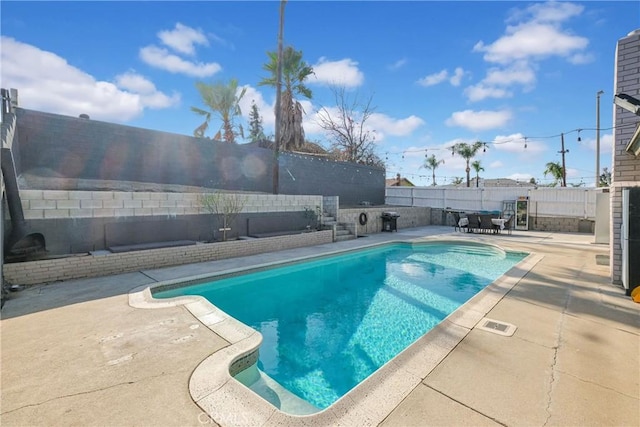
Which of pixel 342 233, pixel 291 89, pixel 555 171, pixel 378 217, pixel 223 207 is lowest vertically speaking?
pixel 342 233

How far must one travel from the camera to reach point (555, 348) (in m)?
2.89

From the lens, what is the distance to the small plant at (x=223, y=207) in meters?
8.08

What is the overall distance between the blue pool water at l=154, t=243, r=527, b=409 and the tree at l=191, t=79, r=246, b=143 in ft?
35.5

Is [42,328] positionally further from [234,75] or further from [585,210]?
[585,210]

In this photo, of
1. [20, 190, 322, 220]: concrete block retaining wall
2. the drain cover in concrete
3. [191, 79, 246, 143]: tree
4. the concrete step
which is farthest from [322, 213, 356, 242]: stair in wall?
[191, 79, 246, 143]: tree

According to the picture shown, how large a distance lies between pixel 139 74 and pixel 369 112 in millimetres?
14963

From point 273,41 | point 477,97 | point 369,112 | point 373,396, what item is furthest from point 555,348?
point 369,112

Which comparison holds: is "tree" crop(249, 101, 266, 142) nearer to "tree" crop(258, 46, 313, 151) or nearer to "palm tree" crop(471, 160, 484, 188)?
"tree" crop(258, 46, 313, 151)

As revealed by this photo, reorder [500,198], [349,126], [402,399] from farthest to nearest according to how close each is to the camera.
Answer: [349,126], [500,198], [402,399]

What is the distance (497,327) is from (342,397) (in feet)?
7.35

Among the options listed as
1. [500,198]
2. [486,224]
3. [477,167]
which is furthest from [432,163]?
[486,224]

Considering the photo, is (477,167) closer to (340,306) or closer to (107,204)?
(340,306)

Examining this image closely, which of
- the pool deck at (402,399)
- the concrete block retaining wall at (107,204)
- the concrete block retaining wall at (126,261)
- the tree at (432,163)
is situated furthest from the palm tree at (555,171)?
the concrete block retaining wall at (107,204)

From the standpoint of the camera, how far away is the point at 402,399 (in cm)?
213
